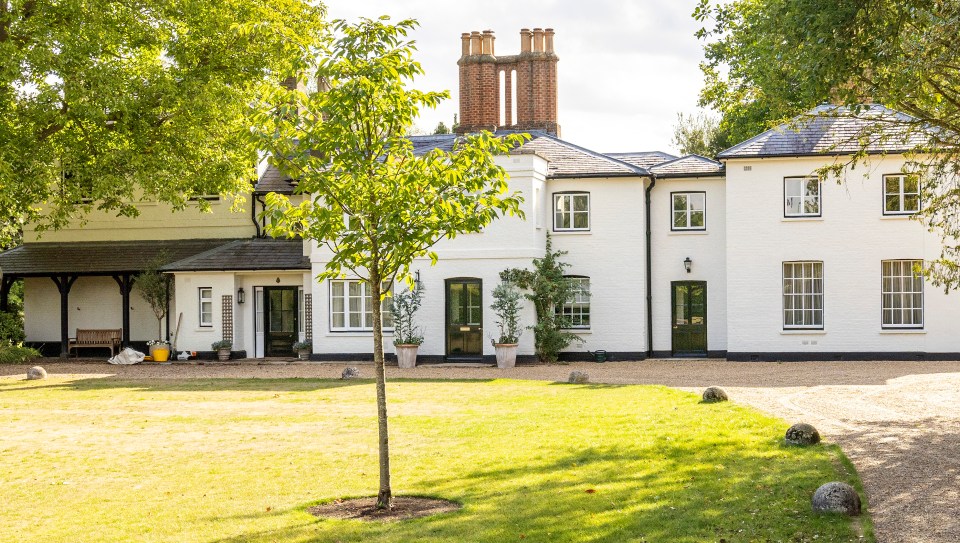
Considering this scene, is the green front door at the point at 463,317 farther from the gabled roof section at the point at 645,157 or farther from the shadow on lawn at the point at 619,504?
the shadow on lawn at the point at 619,504

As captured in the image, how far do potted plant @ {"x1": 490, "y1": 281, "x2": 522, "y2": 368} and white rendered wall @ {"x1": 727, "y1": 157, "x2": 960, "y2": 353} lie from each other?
5701 millimetres

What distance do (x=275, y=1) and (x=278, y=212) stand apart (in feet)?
57.1

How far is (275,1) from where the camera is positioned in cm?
2539

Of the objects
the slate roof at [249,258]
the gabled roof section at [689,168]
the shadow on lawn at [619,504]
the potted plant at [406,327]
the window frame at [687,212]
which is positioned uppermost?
the gabled roof section at [689,168]

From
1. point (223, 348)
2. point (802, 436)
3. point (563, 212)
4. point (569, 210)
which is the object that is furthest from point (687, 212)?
point (802, 436)

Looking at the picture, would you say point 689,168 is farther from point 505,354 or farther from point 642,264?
point 505,354

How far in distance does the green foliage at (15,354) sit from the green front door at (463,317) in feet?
43.2

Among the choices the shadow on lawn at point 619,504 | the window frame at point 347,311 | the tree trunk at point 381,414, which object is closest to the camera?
the shadow on lawn at point 619,504

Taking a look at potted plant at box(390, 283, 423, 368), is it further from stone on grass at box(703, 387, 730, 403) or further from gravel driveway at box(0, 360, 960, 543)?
stone on grass at box(703, 387, 730, 403)

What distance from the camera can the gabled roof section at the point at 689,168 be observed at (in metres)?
27.2

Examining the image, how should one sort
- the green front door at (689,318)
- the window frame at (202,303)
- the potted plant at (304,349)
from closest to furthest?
1. the green front door at (689,318)
2. the potted plant at (304,349)
3. the window frame at (202,303)

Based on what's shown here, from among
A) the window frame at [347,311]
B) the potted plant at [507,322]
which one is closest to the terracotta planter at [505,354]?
the potted plant at [507,322]

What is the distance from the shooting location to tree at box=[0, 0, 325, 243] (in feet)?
70.4

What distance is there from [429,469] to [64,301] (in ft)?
77.5
